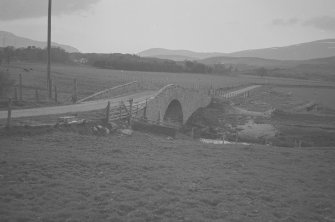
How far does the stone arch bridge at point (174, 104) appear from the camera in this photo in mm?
28216

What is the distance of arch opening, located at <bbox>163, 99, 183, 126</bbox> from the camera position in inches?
1422

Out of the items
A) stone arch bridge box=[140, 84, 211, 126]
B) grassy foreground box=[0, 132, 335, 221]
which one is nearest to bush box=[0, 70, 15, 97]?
stone arch bridge box=[140, 84, 211, 126]

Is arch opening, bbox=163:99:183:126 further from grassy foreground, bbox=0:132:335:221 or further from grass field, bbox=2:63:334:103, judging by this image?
grassy foreground, bbox=0:132:335:221

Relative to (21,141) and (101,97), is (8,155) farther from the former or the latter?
(101,97)

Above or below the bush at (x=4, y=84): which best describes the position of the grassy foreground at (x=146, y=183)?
below

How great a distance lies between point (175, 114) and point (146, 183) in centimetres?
2560

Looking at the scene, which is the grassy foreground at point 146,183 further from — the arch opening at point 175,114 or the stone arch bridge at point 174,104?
the arch opening at point 175,114

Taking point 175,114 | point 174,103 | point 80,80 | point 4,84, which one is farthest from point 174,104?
point 80,80

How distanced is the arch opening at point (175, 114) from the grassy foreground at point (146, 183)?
17.5 meters

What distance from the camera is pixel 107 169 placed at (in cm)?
1303

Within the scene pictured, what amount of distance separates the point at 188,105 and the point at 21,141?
86.8ft

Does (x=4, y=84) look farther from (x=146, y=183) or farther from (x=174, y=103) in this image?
(x=146, y=183)

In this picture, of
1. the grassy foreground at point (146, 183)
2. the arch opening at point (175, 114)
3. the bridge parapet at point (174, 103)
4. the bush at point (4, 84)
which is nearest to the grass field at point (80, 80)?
the bush at point (4, 84)

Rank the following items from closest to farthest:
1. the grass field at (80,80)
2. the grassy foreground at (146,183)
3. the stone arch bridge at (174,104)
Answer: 1. the grassy foreground at (146,183)
2. the stone arch bridge at (174,104)
3. the grass field at (80,80)
